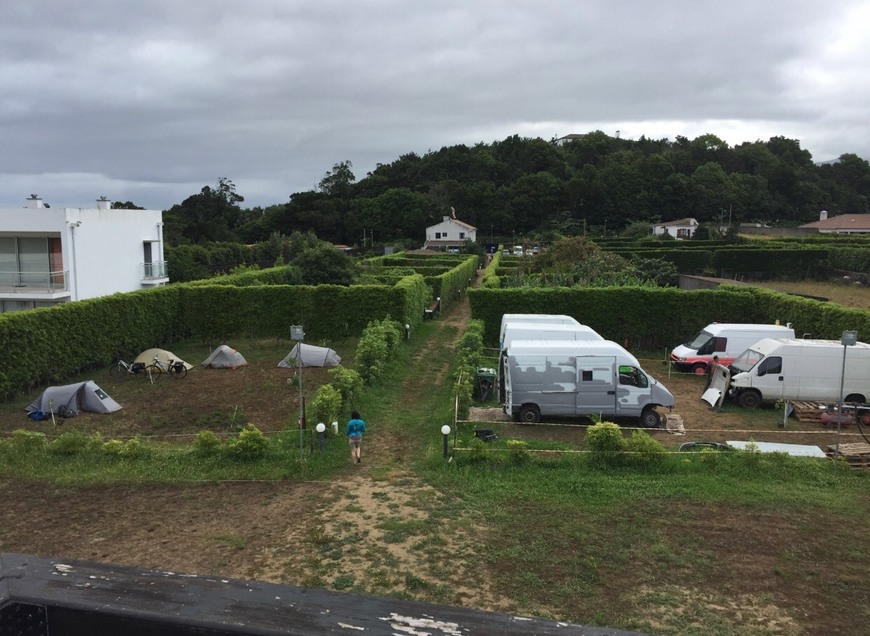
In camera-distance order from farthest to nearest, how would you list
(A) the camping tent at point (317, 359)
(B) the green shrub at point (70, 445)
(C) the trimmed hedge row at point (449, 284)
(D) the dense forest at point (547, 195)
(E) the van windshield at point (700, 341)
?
(D) the dense forest at point (547, 195) < (C) the trimmed hedge row at point (449, 284) < (A) the camping tent at point (317, 359) < (E) the van windshield at point (700, 341) < (B) the green shrub at point (70, 445)

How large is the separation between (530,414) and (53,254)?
2570cm

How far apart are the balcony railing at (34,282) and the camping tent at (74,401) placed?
1423cm

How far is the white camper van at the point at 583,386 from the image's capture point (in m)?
15.6

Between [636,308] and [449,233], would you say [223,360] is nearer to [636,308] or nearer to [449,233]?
[636,308]

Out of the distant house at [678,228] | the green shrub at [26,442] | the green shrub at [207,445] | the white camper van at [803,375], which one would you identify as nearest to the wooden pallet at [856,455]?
the white camper van at [803,375]

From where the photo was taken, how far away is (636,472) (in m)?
11.9

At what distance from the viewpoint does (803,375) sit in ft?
56.8

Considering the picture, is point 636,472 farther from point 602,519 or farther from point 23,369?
point 23,369

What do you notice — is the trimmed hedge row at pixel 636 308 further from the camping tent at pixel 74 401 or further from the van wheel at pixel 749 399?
the camping tent at pixel 74 401

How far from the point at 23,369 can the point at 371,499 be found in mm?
14323

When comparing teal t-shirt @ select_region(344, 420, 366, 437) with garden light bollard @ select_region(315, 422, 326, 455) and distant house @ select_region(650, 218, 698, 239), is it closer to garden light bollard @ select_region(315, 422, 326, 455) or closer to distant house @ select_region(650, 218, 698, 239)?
garden light bollard @ select_region(315, 422, 326, 455)

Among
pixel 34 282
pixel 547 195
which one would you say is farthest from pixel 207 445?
pixel 547 195

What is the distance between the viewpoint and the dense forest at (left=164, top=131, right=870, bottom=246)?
9588 cm

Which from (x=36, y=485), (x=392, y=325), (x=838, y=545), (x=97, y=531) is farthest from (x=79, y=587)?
(x=392, y=325)
